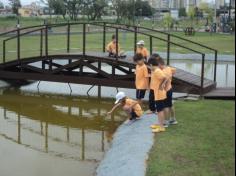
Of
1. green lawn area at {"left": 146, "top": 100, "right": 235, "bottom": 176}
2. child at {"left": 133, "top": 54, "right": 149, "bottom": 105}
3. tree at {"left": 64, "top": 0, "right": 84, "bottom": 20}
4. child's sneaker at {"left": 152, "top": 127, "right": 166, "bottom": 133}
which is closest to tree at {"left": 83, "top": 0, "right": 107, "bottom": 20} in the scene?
tree at {"left": 64, "top": 0, "right": 84, "bottom": 20}

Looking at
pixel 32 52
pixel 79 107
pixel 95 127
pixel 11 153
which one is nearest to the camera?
pixel 11 153

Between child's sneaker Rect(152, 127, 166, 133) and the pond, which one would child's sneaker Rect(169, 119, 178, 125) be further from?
the pond

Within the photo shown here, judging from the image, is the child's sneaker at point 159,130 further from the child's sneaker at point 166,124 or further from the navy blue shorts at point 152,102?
the navy blue shorts at point 152,102

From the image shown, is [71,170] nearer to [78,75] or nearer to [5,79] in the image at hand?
[78,75]

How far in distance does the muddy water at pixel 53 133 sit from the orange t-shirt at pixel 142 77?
3.18 feet

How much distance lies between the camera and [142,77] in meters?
12.1

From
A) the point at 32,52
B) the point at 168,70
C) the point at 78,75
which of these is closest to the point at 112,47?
the point at 78,75

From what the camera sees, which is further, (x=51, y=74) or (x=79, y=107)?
(x=51, y=74)

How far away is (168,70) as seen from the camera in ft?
33.1

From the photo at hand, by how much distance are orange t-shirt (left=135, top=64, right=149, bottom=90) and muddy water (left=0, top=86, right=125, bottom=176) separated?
3.18 feet

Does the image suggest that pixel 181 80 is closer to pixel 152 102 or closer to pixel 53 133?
pixel 152 102

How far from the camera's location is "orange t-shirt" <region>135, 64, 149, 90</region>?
11930mm

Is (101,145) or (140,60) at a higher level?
(140,60)

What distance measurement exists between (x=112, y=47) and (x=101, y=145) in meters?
6.05
